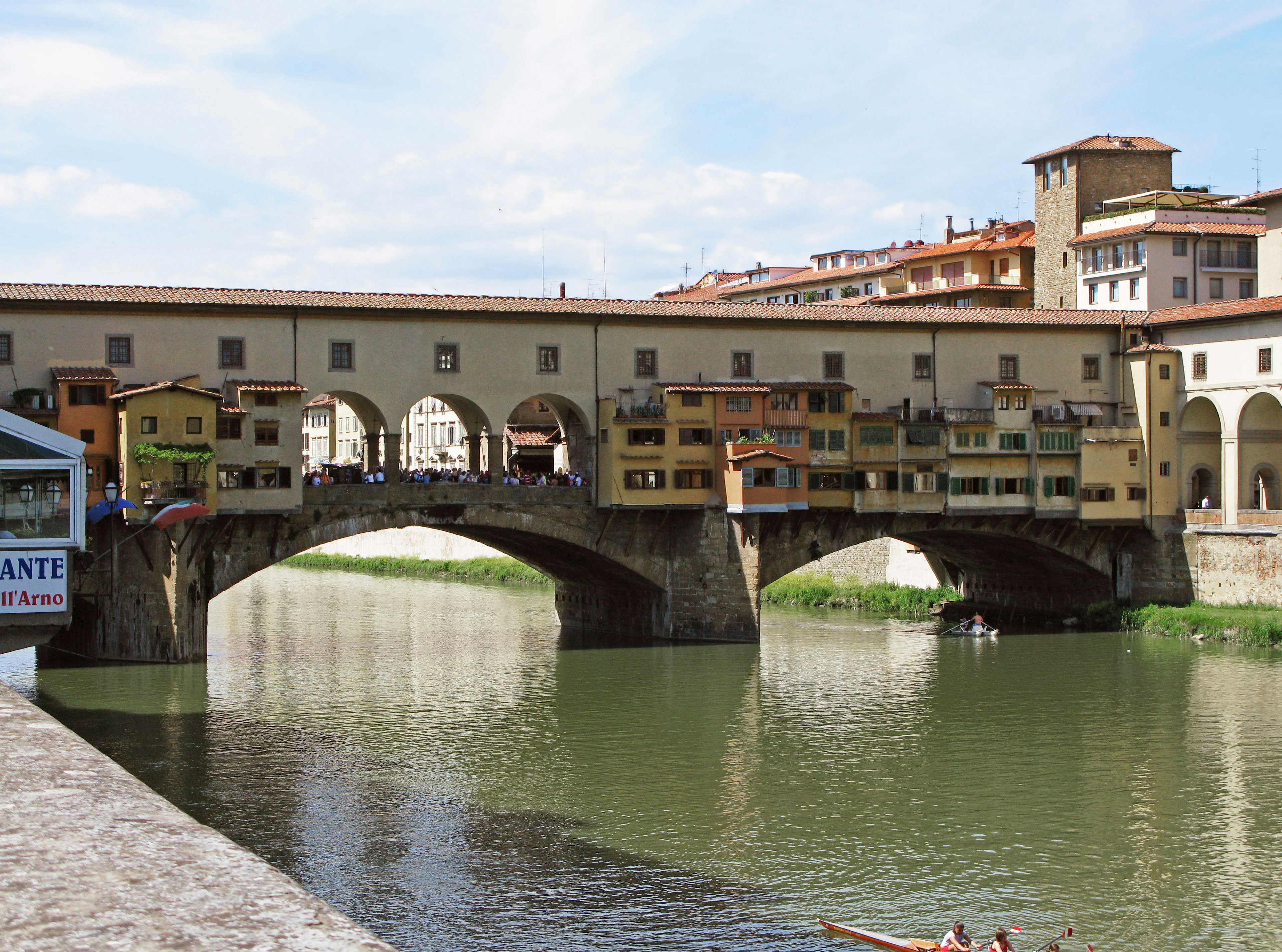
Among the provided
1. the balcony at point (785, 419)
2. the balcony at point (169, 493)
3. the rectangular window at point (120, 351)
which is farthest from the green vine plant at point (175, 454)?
the balcony at point (785, 419)

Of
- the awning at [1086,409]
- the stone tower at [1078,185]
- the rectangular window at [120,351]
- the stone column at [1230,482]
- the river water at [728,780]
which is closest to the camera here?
the river water at [728,780]

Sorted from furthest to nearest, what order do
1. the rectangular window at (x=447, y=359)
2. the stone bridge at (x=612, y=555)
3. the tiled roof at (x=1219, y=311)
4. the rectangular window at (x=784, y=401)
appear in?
the tiled roof at (x=1219, y=311)
the rectangular window at (x=784, y=401)
the rectangular window at (x=447, y=359)
the stone bridge at (x=612, y=555)

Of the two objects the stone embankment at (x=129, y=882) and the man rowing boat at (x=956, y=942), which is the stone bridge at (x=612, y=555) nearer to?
the man rowing boat at (x=956, y=942)

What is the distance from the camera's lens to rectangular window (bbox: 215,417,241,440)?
39562 millimetres

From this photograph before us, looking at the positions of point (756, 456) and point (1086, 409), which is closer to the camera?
point (756, 456)

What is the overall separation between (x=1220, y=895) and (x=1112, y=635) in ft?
90.6

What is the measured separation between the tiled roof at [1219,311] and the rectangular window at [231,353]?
2781 centimetres

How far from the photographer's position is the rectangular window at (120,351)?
39.3 meters

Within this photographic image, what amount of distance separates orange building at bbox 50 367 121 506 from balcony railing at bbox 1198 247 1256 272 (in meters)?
42.7

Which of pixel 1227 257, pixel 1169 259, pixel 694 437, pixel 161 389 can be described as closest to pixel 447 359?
pixel 694 437

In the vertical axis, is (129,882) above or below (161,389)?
below

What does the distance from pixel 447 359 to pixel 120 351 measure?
8.64 metres

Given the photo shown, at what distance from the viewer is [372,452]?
4378 cm

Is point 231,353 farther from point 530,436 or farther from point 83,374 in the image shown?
point 530,436
